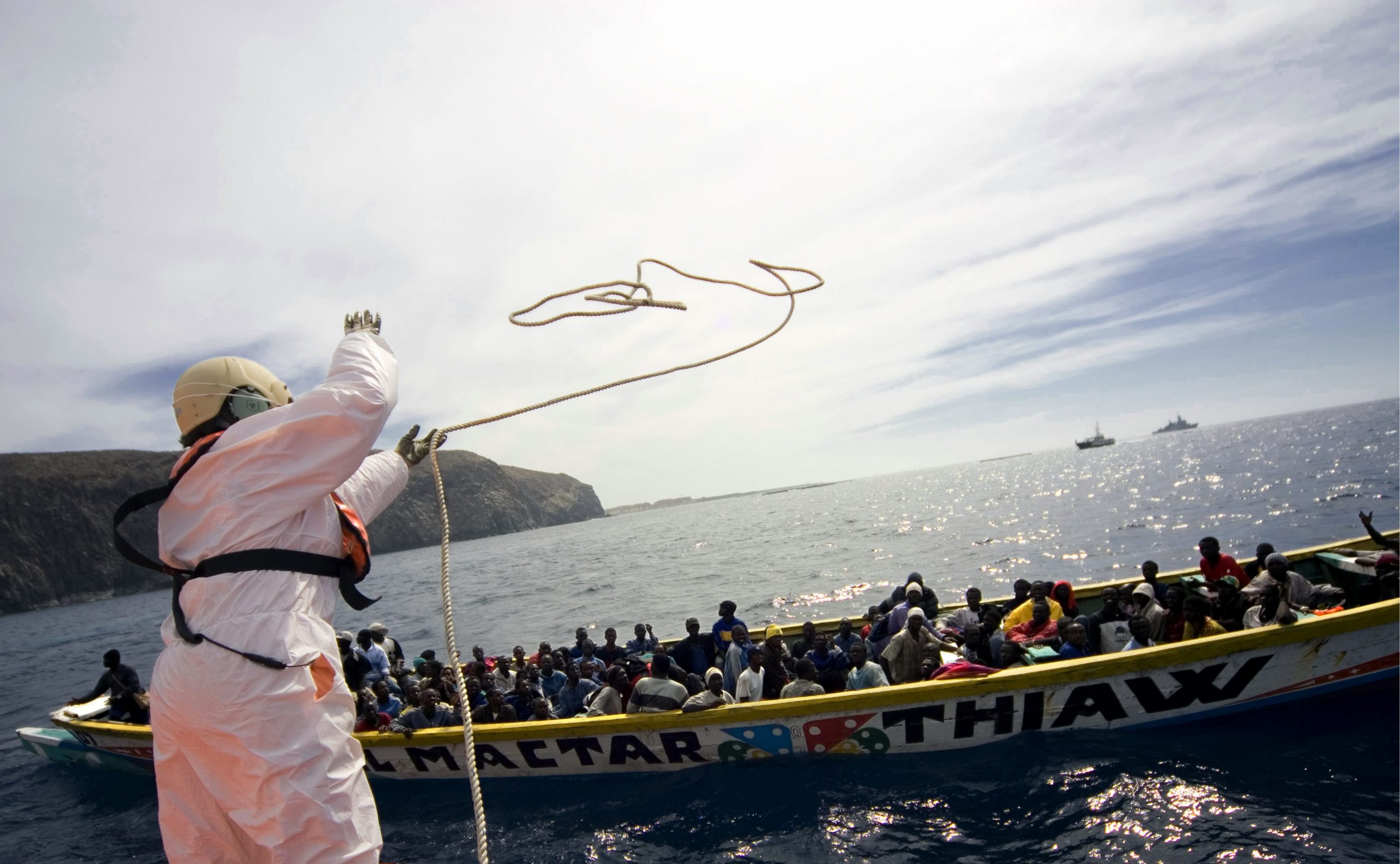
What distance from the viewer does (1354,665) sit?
267 inches

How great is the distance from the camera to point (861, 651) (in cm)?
757

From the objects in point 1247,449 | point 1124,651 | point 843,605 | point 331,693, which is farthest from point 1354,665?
point 1247,449

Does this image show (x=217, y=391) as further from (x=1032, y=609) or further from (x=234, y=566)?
(x=1032, y=609)

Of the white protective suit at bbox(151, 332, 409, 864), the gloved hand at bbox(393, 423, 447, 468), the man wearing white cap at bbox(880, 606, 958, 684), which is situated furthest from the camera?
the man wearing white cap at bbox(880, 606, 958, 684)

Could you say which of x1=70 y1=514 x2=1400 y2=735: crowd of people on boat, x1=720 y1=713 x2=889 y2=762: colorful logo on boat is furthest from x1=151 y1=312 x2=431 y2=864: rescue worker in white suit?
x1=720 y1=713 x2=889 y2=762: colorful logo on boat

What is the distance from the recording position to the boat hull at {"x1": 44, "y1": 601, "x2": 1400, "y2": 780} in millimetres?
6715

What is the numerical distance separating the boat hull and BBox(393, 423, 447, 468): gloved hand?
16.6ft

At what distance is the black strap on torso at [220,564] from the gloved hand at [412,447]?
19.9 inches

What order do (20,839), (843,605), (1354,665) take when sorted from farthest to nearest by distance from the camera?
(843,605) → (20,839) → (1354,665)

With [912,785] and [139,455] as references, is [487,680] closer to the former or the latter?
[912,785]

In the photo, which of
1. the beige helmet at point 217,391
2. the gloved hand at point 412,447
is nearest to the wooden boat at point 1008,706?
the gloved hand at point 412,447

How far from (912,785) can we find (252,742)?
645 cm

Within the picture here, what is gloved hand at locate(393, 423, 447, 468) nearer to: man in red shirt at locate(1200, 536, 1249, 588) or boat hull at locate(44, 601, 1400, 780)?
boat hull at locate(44, 601, 1400, 780)

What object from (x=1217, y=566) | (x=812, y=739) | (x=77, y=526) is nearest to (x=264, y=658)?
Result: (x=812, y=739)
